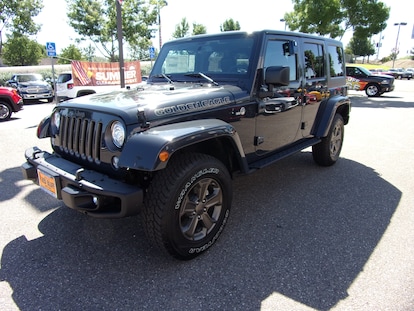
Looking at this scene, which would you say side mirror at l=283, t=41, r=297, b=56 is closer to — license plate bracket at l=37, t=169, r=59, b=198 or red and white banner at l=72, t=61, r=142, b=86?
license plate bracket at l=37, t=169, r=59, b=198

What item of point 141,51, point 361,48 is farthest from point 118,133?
point 361,48

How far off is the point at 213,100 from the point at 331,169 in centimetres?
295

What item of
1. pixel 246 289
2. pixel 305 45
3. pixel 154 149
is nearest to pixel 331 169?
pixel 305 45

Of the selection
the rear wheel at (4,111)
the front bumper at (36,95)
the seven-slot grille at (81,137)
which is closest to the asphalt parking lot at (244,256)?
the seven-slot grille at (81,137)

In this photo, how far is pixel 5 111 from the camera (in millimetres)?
9750

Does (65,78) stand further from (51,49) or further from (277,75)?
(277,75)

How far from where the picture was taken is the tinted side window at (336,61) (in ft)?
16.0

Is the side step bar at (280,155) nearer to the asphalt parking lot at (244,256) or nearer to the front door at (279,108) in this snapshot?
the front door at (279,108)

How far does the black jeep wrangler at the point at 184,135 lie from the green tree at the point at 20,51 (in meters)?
30.4

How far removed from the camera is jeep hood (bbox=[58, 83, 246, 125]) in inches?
97.9

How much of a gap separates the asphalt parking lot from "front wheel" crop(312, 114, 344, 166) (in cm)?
64

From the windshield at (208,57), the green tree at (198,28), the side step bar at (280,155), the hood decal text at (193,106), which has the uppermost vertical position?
the green tree at (198,28)

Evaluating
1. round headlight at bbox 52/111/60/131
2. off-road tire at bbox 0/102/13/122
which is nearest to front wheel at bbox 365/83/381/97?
off-road tire at bbox 0/102/13/122

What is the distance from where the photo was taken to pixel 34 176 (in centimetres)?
282
